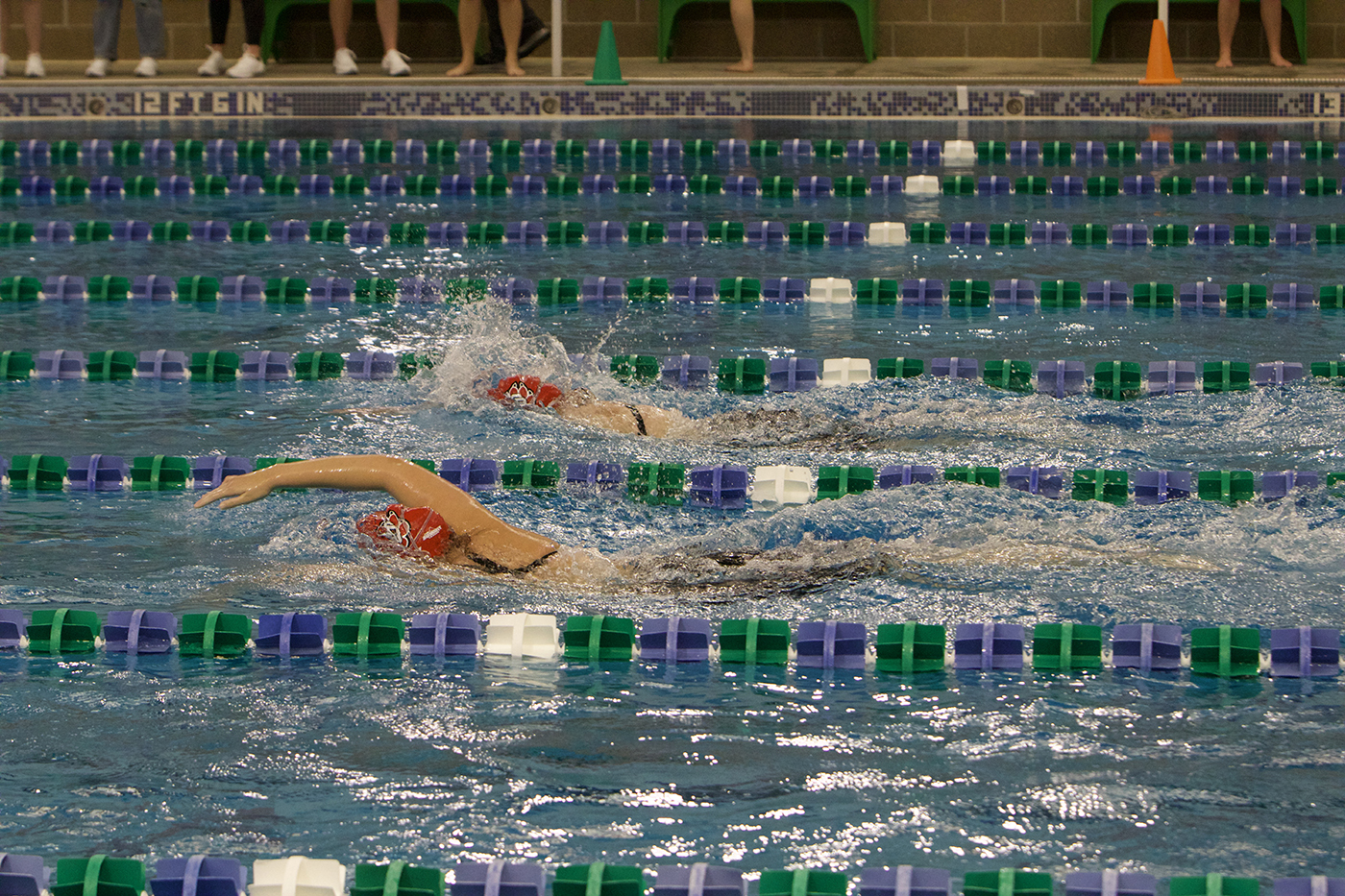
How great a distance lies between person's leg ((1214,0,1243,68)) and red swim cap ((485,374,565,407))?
6950 mm

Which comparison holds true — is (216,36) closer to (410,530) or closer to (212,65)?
(212,65)

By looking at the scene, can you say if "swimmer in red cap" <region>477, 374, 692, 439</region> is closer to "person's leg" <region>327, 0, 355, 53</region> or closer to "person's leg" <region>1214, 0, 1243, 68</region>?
"person's leg" <region>327, 0, 355, 53</region>

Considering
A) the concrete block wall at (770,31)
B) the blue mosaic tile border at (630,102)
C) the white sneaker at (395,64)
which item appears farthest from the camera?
the concrete block wall at (770,31)

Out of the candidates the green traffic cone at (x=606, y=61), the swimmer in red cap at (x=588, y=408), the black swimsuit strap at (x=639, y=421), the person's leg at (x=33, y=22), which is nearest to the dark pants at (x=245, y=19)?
the person's leg at (x=33, y=22)

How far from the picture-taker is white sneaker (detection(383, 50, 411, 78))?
11.0 m

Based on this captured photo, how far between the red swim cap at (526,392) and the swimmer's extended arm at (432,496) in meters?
1.23

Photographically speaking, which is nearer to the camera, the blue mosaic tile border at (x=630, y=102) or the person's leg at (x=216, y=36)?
the blue mosaic tile border at (x=630, y=102)

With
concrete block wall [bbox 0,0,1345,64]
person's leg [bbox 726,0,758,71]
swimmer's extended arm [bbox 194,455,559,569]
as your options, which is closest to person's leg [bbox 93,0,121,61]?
concrete block wall [bbox 0,0,1345,64]

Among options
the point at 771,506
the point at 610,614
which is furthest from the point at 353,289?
the point at 610,614

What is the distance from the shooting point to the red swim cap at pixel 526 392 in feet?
17.3

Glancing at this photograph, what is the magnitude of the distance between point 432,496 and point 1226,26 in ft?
27.1

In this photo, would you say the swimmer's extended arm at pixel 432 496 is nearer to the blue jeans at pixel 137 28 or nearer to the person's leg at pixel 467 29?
the person's leg at pixel 467 29

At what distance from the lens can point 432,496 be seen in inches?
158

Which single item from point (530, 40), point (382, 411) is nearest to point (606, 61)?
point (530, 40)
